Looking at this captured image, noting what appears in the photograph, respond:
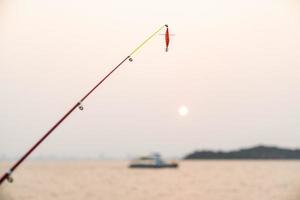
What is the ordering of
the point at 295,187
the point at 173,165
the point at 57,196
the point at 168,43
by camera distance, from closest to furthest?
the point at 168,43, the point at 57,196, the point at 295,187, the point at 173,165

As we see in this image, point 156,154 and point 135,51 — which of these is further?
point 156,154

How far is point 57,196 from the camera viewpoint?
4666 centimetres

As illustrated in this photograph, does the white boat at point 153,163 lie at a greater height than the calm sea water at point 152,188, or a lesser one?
greater

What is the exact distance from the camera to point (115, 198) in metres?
44.8

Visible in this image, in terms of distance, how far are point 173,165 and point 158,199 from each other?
63.7m

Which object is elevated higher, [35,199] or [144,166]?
[144,166]

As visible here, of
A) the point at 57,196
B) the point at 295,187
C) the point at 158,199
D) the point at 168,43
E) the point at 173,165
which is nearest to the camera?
the point at 168,43

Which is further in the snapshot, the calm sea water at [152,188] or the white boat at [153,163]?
the white boat at [153,163]

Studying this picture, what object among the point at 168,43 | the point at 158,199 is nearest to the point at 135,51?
the point at 168,43

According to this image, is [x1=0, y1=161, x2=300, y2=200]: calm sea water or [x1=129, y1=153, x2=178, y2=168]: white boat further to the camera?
[x1=129, y1=153, x2=178, y2=168]: white boat

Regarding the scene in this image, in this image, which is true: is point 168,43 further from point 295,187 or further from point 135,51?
point 295,187

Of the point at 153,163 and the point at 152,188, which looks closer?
the point at 152,188

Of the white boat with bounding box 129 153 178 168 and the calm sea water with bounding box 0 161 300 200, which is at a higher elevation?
the white boat with bounding box 129 153 178 168

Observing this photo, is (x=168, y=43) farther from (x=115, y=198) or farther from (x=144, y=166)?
(x=144, y=166)
